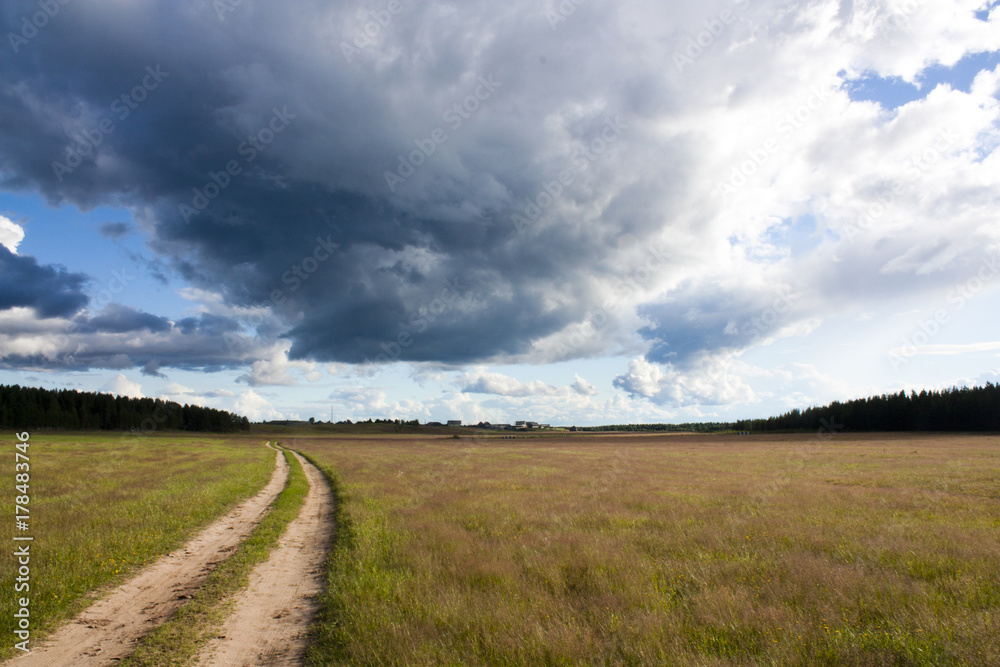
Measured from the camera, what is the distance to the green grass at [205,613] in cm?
729

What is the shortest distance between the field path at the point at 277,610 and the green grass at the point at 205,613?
21cm

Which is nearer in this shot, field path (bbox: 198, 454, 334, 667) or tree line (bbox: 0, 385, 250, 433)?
field path (bbox: 198, 454, 334, 667)

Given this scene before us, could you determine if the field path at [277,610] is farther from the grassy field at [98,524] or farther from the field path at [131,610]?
the grassy field at [98,524]

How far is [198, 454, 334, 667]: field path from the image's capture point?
7355mm

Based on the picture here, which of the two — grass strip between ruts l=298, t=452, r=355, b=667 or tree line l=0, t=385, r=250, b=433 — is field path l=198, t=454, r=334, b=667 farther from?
tree line l=0, t=385, r=250, b=433

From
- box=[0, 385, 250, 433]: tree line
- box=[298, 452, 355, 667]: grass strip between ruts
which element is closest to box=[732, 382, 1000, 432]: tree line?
box=[298, 452, 355, 667]: grass strip between ruts

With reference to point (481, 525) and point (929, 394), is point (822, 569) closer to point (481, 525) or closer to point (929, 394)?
point (481, 525)

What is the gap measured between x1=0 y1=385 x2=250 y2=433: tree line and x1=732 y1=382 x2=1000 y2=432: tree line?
663ft

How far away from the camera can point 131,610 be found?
29.8 feet

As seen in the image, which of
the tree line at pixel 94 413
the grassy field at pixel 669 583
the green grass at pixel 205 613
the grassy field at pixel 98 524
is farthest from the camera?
the tree line at pixel 94 413

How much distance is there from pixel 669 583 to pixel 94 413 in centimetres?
16759

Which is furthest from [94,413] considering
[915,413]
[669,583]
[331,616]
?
[915,413]

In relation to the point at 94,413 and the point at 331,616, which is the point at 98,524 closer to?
the point at 331,616

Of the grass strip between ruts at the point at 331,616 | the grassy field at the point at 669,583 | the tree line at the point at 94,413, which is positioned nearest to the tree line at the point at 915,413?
the grassy field at the point at 669,583
